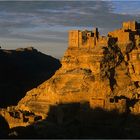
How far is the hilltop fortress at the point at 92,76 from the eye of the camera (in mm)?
54312

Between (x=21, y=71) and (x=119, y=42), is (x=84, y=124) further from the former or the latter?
(x=21, y=71)

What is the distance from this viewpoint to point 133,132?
47562 millimetres

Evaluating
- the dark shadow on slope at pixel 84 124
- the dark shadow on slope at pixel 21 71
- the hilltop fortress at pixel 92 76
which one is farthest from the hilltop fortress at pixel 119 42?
the dark shadow on slope at pixel 21 71

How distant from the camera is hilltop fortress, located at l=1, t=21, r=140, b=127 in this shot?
178 feet

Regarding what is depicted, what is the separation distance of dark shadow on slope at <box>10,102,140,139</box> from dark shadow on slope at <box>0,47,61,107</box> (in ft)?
78.8

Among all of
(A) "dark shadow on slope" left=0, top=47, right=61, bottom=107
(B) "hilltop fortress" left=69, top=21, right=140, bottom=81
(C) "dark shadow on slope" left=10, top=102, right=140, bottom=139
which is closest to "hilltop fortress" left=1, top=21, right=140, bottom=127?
(B) "hilltop fortress" left=69, top=21, right=140, bottom=81

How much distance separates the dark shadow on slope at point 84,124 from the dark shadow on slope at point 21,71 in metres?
24.0

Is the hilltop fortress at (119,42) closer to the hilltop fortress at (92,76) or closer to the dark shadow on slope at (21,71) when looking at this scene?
the hilltop fortress at (92,76)

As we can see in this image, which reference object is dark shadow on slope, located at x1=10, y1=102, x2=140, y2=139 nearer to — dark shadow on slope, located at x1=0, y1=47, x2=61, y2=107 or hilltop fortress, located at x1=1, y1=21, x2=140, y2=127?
hilltop fortress, located at x1=1, y1=21, x2=140, y2=127

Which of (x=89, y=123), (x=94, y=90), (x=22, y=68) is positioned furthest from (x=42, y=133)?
(x=22, y=68)

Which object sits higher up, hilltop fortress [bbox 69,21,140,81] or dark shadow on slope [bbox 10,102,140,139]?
hilltop fortress [bbox 69,21,140,81]

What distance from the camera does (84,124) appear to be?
5138 cm

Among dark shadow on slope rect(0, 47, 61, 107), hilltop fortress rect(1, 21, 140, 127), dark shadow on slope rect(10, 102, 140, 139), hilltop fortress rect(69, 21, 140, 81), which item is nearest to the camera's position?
dark shadow on slope rect(10, 102, 140, 139)

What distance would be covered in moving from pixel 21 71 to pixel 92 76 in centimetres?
5120
